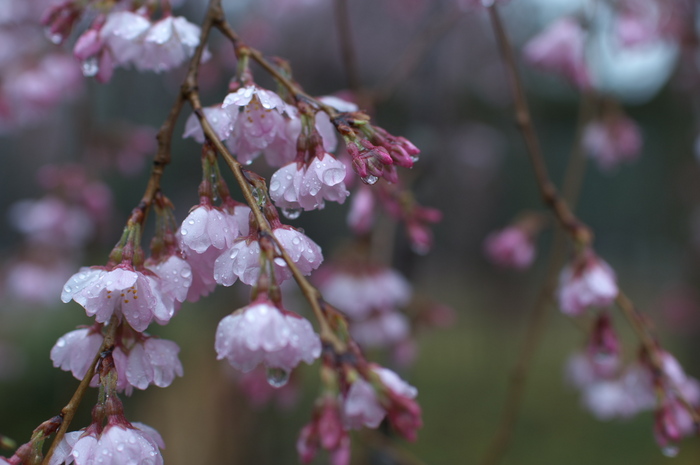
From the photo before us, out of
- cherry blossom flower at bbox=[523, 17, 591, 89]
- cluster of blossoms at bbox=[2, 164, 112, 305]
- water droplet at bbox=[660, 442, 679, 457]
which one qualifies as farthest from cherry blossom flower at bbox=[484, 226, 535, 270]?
cluster of blossoms at bbox=[2, 164, 112, 305]

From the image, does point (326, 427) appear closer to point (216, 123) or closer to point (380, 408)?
point (380, 408)

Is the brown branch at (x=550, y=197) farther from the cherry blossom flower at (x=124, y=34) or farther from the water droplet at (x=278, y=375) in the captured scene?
the water droplet at (x=278, y=375)

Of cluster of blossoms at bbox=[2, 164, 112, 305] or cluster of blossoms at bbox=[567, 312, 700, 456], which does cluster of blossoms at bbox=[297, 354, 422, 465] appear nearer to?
cluster of blossoms at bbox=[567, 312, 700, 456]

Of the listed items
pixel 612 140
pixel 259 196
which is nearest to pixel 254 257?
pixel 259 196

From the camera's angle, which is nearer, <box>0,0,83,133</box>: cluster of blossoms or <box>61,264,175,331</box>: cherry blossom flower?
<box>61,264,175,331</box>: cherry blossom flower

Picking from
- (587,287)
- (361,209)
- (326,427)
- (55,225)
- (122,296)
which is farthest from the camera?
(55,225)

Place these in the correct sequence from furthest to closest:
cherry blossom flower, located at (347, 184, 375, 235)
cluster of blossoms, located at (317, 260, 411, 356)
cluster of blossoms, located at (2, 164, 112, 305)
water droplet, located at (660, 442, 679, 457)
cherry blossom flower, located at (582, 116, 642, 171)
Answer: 1. cluster of blossoms, located at (2, 164, 112, 305)
2. cherry blossom flower, located at (582, 116, 642, 171)
3. cluster of blossoms, located at (317, 260, 411, 356)
4. cherry blossom flower, located at (347, 184, 375, 235)
5. water droplet, located at (660, 442, 679, 457)

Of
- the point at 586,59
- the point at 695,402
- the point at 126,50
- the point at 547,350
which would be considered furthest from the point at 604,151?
the point at 547,350

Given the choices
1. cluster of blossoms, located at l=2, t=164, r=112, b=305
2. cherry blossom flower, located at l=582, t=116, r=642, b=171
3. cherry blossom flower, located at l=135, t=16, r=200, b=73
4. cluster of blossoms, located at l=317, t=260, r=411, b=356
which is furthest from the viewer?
cluster of blossoms, located at l=2, t=164, r=112, b=305
